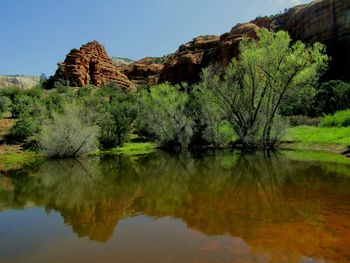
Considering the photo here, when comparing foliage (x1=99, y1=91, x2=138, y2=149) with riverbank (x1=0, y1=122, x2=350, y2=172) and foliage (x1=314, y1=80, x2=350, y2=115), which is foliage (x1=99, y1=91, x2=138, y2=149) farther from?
foliage (x1=314, y1=80, x2=350, y2=115)

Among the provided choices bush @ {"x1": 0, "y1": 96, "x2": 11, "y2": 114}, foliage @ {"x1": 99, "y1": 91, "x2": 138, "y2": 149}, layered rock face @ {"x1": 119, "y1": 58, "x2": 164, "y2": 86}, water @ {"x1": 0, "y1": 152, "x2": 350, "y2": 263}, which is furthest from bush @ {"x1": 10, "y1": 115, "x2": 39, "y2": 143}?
layered rock face @ {"x1": 119, "y1": 58, "x2": 164, "y2": 86}

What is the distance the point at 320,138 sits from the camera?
33094 millimetres

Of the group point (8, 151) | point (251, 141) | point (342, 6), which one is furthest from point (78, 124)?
point (342, 6)

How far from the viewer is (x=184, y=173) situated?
21.9m

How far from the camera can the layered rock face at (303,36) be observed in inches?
2653

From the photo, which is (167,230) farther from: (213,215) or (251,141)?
(251,141)

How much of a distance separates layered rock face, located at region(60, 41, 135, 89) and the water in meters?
92.0

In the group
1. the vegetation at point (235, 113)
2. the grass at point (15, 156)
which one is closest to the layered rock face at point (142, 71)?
the vegetation at point (235, 113)

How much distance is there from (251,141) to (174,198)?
21363 millimetres

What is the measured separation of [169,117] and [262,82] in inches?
495

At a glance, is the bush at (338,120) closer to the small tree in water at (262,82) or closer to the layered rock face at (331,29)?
the small tree in water at (262,82)

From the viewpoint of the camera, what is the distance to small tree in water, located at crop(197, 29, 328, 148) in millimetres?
30328

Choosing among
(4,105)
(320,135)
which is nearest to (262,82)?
(320,135)

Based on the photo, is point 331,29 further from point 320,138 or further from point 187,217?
point 187,217
